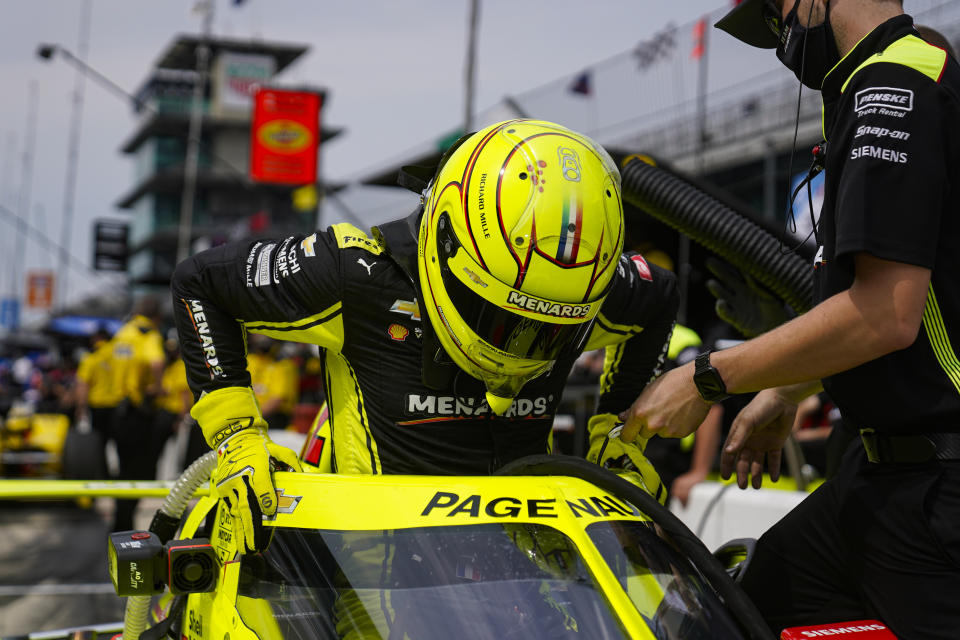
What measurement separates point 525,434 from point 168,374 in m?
9.12

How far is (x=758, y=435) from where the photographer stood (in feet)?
8.15

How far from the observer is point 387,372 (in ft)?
8.79

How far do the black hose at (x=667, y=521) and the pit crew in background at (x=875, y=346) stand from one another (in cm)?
21

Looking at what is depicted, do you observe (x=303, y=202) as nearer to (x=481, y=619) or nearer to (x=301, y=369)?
(x=301, y=369)

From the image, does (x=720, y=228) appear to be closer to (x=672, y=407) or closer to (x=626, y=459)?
(x=626, y=459)

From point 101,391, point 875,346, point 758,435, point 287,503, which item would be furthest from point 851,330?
point 101,391

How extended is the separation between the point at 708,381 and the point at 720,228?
1965 millimetres

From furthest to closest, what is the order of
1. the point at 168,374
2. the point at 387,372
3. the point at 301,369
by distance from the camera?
the point at 301,369 < the point at 168,374 < the point at 387,372

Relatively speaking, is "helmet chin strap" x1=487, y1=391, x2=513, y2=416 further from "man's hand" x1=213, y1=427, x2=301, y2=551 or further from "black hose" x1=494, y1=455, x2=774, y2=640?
"man's hand" x1=213, y1=427, x2=301, y2=551

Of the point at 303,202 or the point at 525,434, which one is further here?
the point at 303,202

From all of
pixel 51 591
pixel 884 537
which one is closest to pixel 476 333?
pixel 884 537

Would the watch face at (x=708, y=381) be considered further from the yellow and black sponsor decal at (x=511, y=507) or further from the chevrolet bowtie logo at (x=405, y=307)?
the chevrolet bowtie logo at (x=405, y=307)

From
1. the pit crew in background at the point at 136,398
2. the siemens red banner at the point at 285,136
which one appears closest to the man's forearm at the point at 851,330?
the pit crew in background at the point at 136,398

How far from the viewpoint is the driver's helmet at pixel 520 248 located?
81.0 inches
